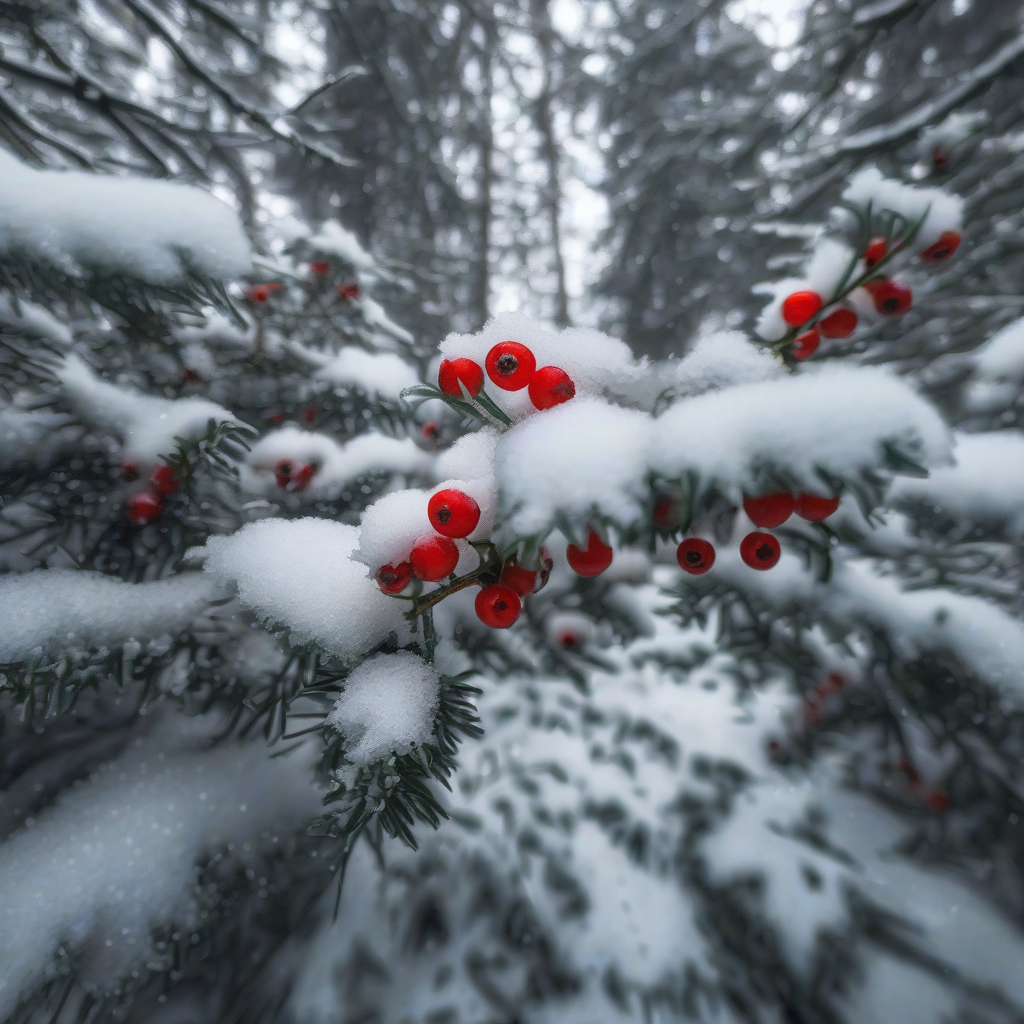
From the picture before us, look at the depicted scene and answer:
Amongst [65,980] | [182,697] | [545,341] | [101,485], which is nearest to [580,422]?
[545,341]

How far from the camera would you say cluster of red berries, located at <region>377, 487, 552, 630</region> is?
768mm

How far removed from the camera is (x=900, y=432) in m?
0.66

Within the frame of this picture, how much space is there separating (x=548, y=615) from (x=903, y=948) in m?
2.36

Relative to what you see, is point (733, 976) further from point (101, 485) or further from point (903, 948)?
point (101, 485)

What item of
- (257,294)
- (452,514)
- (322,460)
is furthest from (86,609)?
(257,294)

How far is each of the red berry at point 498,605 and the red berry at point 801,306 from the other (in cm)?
108

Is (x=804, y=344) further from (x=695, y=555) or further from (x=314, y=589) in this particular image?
(x=314, y=589)

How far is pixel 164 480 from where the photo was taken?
143 cm

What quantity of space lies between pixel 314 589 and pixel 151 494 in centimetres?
93

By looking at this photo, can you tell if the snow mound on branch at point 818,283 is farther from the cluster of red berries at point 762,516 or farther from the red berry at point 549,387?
the red berry at point 549,387

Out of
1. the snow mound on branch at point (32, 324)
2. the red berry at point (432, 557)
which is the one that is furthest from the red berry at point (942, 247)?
the snow mound on branch at point (32, 324)

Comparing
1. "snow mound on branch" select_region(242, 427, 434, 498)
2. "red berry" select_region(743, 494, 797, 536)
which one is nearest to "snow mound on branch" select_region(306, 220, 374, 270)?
"snow mound on branch" select_region(242, 427, 434, 498)

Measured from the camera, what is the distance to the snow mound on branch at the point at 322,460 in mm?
1734

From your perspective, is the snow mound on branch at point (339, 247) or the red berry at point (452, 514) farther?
the snow mound on branch at point (339, 247)
